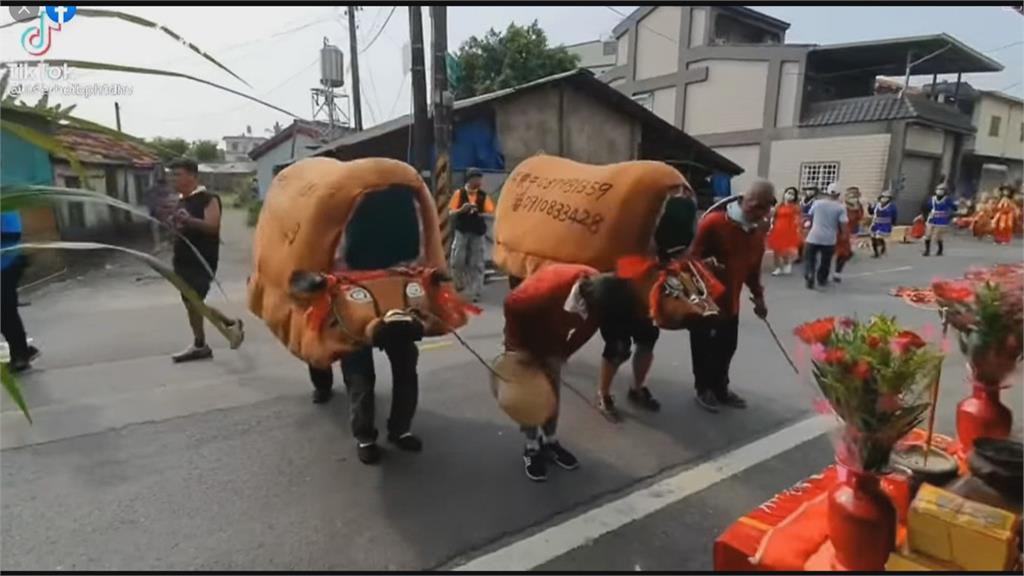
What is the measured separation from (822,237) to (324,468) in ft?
24.9

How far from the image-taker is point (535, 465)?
3.12 meters

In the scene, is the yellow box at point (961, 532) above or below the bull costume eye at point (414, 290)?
below

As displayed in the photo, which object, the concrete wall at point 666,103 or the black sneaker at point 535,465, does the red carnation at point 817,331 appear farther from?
the concrete wall at point 666,103

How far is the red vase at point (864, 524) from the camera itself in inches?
67.2

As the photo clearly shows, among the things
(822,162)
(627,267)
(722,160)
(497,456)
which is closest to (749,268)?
(627,267)

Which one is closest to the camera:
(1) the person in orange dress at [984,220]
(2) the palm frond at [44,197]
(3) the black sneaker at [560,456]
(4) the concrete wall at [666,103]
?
(2) the palm frond at [44,197]

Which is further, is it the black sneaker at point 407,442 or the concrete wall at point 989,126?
the concrete wall at point 989,126

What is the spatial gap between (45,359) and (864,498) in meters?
5.89

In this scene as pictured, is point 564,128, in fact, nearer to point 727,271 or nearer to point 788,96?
point 727,271

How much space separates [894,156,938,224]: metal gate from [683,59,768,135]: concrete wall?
4.74 meters

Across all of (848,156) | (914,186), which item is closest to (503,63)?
(848,156)

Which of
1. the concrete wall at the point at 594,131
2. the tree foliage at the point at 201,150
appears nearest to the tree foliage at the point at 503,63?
the concrete wall at the point at 594,131

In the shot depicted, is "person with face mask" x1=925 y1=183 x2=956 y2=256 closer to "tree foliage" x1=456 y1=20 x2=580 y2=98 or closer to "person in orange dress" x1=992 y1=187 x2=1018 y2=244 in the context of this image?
"person in orange dress" x1=992 y1=187 x2=1018 y2=244

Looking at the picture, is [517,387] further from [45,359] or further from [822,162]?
[822,162]
